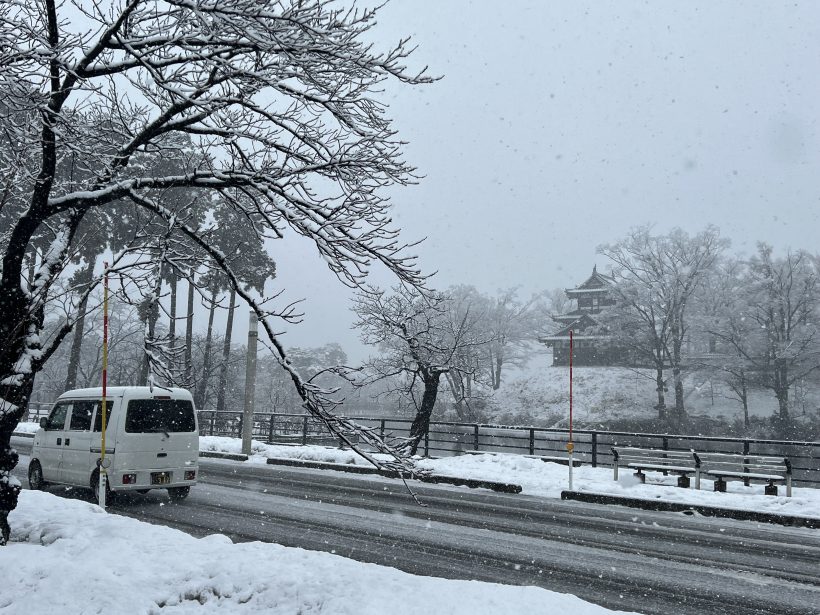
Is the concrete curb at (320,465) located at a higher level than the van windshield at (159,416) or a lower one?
lower

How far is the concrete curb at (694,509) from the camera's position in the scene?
1189cm

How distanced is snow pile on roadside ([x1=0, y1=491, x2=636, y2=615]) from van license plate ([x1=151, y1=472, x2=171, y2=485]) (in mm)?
5556

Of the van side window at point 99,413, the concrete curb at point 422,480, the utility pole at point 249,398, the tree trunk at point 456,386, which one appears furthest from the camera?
the tree trunk at point 456,386

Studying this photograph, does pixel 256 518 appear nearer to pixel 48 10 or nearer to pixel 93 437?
pixel 93 437

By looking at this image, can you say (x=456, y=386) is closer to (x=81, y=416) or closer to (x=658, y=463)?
(x=658, y=463)

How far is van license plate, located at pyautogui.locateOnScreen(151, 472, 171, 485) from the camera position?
12.4 metres

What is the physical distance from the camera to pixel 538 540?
9.91 metres

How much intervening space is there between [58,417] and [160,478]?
3.11 metres

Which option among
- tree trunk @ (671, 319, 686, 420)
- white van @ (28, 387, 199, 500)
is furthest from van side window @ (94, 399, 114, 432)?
tree trunk @ (671, 319, 686, 420)

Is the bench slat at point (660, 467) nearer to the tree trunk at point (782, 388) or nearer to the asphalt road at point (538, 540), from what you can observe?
the asphalt road at point (538, 540)

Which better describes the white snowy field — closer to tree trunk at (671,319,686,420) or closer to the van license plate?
the van license plate

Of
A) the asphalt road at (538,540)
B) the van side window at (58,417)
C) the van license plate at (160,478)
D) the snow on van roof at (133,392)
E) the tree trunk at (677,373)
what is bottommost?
the asphalt road at (538,540)

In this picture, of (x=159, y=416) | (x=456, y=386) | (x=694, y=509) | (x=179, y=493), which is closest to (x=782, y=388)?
(x=456, y=386)

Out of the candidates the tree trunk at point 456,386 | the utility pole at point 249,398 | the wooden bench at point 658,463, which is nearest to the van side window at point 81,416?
the utility pole at point 249,398
